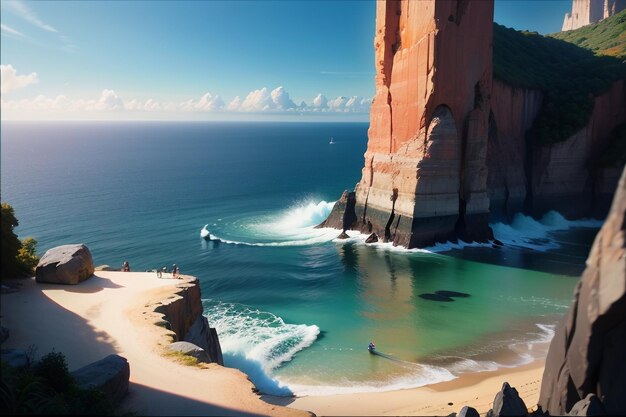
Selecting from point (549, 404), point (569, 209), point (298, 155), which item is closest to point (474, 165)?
point (569, 209)

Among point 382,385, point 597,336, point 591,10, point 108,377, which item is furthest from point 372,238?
point 591,10

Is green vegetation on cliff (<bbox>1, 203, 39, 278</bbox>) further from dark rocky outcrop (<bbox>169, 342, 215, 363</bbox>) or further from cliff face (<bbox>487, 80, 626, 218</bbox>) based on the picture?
cliff face (<bbox>487, 80, 626, 218</bbox>)

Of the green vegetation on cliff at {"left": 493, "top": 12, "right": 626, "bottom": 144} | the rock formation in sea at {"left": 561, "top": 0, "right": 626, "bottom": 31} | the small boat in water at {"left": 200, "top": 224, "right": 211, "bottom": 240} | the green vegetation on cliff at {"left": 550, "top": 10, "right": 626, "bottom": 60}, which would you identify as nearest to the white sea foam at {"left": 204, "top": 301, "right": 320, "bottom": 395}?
the small boat in water at {"left": 200, "top": 224, "right": 211, "bottom": 240}

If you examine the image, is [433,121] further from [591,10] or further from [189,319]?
[591,10]

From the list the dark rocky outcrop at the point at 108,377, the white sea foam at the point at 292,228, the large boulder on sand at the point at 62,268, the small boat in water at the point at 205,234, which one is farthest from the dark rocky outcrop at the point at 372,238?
the dark rocky outcrop at the point at 108,377

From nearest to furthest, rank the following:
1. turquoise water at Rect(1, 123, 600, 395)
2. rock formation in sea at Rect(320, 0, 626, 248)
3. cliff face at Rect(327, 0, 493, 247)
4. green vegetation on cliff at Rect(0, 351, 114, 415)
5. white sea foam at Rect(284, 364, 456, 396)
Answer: green vegetation on cliff at Rect(0, 351, 114, 415) < white sea foam at Rect(284, 364, 456, 396) < turquoise water at Rect(1, 123, 600, 395) < cliff face at Rect(327, 0, 493, 247) < rock formation in sea at Rect(320, 0, 626, 248)

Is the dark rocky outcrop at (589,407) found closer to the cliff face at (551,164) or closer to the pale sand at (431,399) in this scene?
the pale sand at (431,399)

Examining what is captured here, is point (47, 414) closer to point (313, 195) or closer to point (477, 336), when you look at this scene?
point (477, 336)
